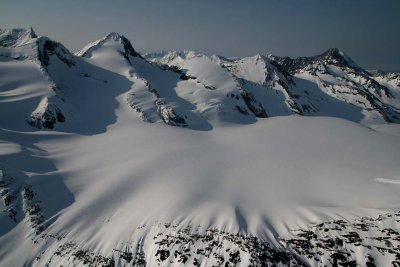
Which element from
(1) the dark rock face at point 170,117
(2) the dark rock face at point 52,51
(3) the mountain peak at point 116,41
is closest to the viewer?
(1) the dark rock face at point 170,117

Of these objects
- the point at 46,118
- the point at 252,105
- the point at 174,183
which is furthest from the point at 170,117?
the point at 252,105

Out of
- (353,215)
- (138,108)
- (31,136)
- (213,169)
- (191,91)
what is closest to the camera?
(353,215)

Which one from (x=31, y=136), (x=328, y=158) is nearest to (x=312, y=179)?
(x=328, y=158)

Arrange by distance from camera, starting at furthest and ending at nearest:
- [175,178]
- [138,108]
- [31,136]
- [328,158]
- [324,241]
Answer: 1. [138,108]
2. [31,136]
3. [328,158]
4. [175,178]
5. [324,241]

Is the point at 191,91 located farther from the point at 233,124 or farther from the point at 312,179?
the point at 312,179

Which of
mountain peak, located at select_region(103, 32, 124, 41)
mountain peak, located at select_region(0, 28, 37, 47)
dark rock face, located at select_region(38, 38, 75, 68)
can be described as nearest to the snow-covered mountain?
dark rock face, located at select_region(38, 38, 75, 68)

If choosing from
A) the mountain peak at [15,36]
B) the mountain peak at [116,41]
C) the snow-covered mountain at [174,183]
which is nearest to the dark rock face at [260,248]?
the snow-covered mountain at [174,183]

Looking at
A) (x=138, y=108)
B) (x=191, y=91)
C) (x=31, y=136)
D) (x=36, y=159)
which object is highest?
(x=191, y=91)

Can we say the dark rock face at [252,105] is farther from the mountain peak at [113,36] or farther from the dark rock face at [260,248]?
the dark rock face at [260,248]

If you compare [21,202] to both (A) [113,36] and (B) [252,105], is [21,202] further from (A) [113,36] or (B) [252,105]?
(A) [113,36]
